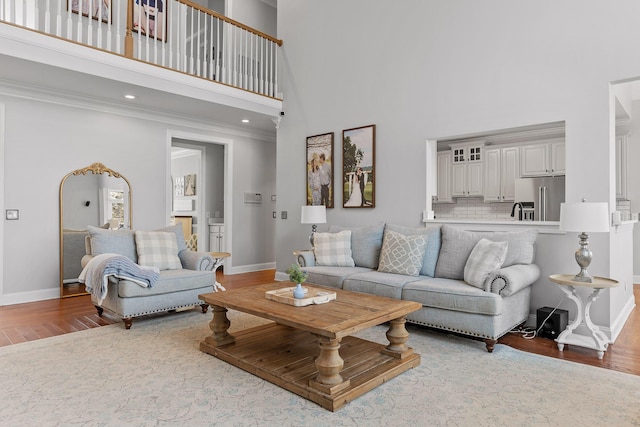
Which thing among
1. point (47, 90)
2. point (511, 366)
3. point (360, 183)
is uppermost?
point (47, 90)

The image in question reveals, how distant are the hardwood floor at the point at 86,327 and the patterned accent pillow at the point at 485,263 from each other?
0.59 m

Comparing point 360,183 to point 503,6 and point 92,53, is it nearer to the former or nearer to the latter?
point 503,6

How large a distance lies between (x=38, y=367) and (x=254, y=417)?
1787 millimetres

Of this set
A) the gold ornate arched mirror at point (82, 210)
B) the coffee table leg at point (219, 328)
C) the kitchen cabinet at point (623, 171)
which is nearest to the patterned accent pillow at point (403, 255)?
the coffee table leg at point (219, 328)

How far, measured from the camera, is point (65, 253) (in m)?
5.31

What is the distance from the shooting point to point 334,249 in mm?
4832

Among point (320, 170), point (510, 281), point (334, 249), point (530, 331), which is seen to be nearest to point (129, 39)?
point (320, 170)

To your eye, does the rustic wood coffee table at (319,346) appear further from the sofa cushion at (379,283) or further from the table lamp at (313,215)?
the table lamp at (313,215)

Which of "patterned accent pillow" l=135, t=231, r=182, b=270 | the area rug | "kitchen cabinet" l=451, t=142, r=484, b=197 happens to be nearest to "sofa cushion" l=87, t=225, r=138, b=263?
"patterned accent pillow" l=135, t=231, r=182, b=270

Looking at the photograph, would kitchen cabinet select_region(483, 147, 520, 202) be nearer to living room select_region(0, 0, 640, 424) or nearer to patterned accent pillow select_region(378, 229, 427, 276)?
living room select_region(0, 0, 640, 424)

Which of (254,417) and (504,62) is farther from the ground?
(504,62)

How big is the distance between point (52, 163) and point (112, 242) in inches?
71.2

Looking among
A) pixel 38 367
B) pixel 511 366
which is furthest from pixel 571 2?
pixel 38 367

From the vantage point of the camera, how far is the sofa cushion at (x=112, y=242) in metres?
4.21
